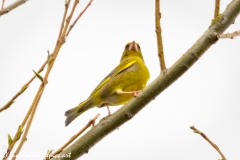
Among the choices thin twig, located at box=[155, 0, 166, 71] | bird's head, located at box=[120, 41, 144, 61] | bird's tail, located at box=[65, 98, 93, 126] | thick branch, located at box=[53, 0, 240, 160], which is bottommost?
thick branch, located at box=[53, 0, 240, 160]

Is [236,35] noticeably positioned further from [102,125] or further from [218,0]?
[102,125]

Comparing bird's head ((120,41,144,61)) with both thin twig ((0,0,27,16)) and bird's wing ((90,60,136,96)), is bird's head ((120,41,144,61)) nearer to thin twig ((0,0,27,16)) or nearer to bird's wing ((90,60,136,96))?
bird's wing ((90,60,136,96))

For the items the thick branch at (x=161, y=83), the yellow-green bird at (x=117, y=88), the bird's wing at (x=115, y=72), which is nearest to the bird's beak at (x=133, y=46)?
the bird's wing at (x=115, y=72)

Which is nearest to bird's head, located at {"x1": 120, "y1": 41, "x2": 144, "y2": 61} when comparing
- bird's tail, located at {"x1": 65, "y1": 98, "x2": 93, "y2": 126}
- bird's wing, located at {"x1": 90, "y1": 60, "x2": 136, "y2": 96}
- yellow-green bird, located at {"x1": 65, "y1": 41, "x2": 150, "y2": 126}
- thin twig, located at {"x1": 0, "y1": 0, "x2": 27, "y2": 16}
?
bird's wing, located at {"x1": 90, "y1": 60, "x2": 136, "y2": 96}

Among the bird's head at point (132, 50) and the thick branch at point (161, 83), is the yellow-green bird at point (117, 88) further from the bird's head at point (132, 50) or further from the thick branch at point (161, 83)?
the thick branch at point (161, 83)

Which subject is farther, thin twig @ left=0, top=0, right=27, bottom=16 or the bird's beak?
the bird's beak

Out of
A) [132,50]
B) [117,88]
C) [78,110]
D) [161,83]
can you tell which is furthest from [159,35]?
[132,50]

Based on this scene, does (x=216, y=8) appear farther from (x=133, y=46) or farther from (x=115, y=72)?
(x=133, y=46)
